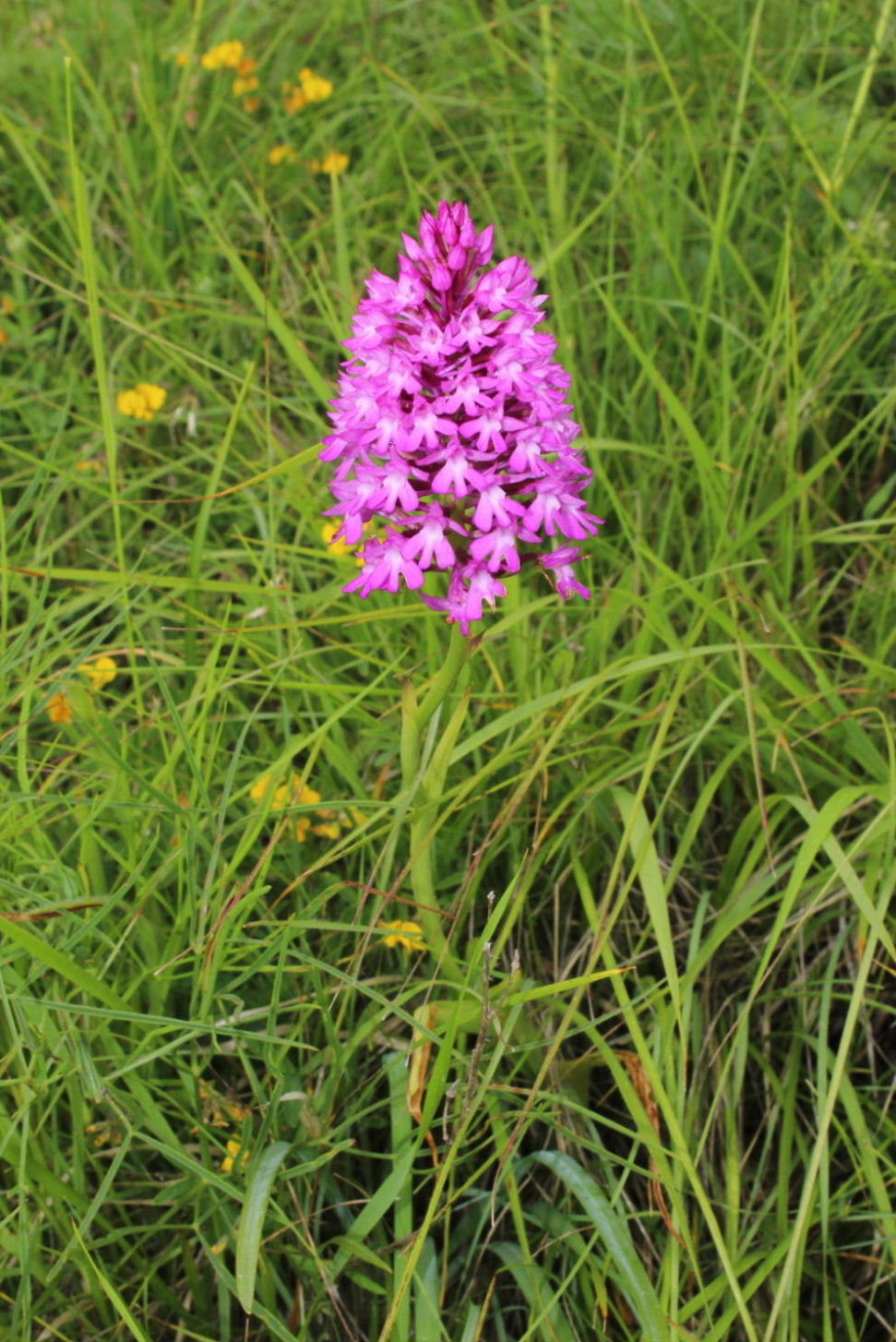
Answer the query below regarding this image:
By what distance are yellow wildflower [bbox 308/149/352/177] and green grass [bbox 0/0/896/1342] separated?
66mm

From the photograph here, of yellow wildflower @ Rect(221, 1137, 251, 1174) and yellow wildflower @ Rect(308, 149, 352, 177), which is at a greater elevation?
yellow wildflower @ Rect(308, 149, 352, 177)

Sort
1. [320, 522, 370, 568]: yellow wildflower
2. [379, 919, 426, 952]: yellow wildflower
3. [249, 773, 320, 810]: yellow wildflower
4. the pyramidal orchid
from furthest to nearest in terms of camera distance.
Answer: [320, 522, 370, 568]: yellow wildflower
[249, 773, 320, 810]: yellow wildflower
[379, 919, 426, 952]: yellow wildflower
the pyramidal orchid

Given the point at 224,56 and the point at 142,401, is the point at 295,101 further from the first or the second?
the point at 142,401

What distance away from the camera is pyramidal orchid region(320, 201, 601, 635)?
1.59m

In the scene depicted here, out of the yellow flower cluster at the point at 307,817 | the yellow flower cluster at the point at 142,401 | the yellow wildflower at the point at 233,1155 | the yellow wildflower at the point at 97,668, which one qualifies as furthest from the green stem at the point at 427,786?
the yellow flower cluster at the point at 142,401

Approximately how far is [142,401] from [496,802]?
1.36 m

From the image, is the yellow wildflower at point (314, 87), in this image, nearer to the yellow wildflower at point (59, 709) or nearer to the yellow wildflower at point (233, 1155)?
the yellow wildflower at point (59, 709)

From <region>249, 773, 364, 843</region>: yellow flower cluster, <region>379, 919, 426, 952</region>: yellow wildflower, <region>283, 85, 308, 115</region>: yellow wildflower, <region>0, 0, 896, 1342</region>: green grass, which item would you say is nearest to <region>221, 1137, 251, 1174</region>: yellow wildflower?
<region>0, 0, 896, 1342</region>: green grass

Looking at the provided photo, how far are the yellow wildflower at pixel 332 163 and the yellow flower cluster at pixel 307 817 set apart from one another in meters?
1.62

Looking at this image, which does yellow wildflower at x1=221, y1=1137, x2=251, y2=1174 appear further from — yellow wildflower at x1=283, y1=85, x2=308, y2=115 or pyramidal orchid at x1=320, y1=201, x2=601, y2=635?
yellow wildflower at x1=283, y1=85, x2=308, y2=115

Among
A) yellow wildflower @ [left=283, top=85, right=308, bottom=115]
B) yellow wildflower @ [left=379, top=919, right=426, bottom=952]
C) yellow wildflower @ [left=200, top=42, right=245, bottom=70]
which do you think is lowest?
yellow wildflower @ [left=379, top=919, right=426, bottom=952]

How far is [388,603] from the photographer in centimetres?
255

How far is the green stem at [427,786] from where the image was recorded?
5.79ft

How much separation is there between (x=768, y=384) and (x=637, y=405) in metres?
0.32
